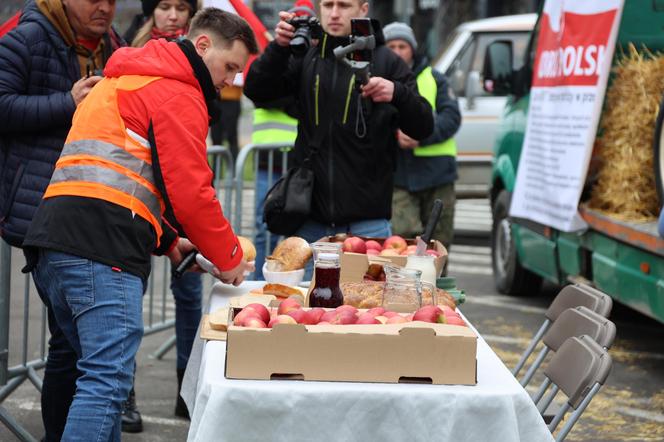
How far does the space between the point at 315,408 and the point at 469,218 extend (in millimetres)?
11311

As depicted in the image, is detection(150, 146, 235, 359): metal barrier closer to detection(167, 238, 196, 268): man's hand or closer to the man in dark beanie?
the man in dark beanie

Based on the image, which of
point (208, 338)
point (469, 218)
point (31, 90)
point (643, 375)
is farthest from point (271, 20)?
point (208, 338)

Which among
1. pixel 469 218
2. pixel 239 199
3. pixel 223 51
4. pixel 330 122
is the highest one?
pixel 223 51

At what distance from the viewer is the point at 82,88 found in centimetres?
455

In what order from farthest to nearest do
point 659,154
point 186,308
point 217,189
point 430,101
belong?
point 430,101, point 217,189, point 659,154, point 186,308

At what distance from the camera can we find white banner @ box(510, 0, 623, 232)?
22.8 feet

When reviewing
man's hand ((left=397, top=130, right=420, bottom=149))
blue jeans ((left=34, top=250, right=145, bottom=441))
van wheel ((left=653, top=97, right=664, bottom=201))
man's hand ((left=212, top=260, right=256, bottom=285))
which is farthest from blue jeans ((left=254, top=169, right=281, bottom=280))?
blue jeans ((left=34, top=250, right=145, bottom=441))

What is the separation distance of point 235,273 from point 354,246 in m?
0.60

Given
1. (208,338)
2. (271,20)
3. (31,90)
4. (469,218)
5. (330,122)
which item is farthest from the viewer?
(271,20)

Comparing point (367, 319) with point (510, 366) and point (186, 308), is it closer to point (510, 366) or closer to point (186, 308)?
point (186, 308)

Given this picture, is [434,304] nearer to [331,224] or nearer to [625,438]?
[331,224]

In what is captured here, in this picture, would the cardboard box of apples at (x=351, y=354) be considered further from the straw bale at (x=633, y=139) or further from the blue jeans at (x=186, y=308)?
the straw bale at (x=633, y=139)

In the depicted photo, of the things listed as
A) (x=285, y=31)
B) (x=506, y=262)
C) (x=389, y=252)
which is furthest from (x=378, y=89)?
(x=506, y=262)

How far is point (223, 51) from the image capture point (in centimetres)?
400
